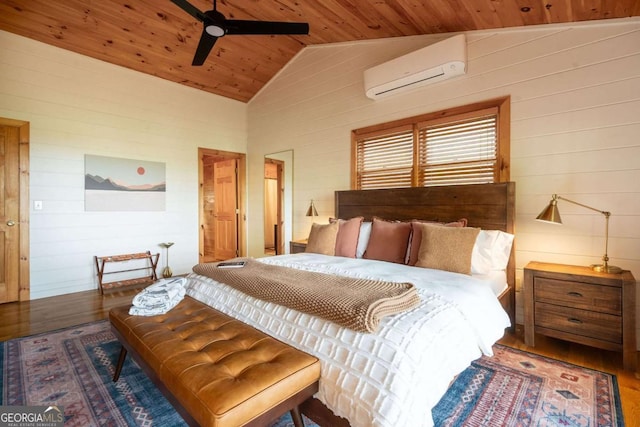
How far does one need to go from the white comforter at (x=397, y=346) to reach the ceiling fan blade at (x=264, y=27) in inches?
81.8

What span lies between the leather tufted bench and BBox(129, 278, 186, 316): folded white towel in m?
0.13

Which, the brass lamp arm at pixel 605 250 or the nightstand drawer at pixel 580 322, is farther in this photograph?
the brass lamp arm at pixel 605 250

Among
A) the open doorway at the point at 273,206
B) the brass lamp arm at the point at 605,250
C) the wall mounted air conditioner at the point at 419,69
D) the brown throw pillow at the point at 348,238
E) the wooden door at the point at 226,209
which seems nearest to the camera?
the brass lamp arm at the point at 605,250

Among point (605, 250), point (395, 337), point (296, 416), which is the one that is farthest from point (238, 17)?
point (605, 250)

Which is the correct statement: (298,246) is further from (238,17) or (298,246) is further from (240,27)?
(238,17)

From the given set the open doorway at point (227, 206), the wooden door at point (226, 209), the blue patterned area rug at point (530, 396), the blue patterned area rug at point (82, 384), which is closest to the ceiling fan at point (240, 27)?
the blue patterned area rug at point (82, 384)

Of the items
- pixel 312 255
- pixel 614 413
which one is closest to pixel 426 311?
pixel 614 413

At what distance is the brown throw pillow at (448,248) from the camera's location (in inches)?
96.2

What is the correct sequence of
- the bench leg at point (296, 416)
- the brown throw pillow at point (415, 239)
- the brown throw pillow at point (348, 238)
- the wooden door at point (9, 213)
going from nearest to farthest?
1. the bench leg at point (296, 416)
2. the brown throw pillow at point (415, 239)
3. the brown throw pillow at point (348, 238)
4. the wooden door at point (9, 213)

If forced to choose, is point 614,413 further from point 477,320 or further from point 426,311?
point 426,311

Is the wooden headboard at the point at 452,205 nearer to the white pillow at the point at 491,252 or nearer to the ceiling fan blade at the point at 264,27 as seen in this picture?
the white pillow at the point at 491,252

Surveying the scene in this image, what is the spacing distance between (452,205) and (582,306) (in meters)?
1.30

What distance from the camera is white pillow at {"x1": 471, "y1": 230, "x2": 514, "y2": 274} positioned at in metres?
2.64

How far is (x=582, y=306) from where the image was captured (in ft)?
7.58
